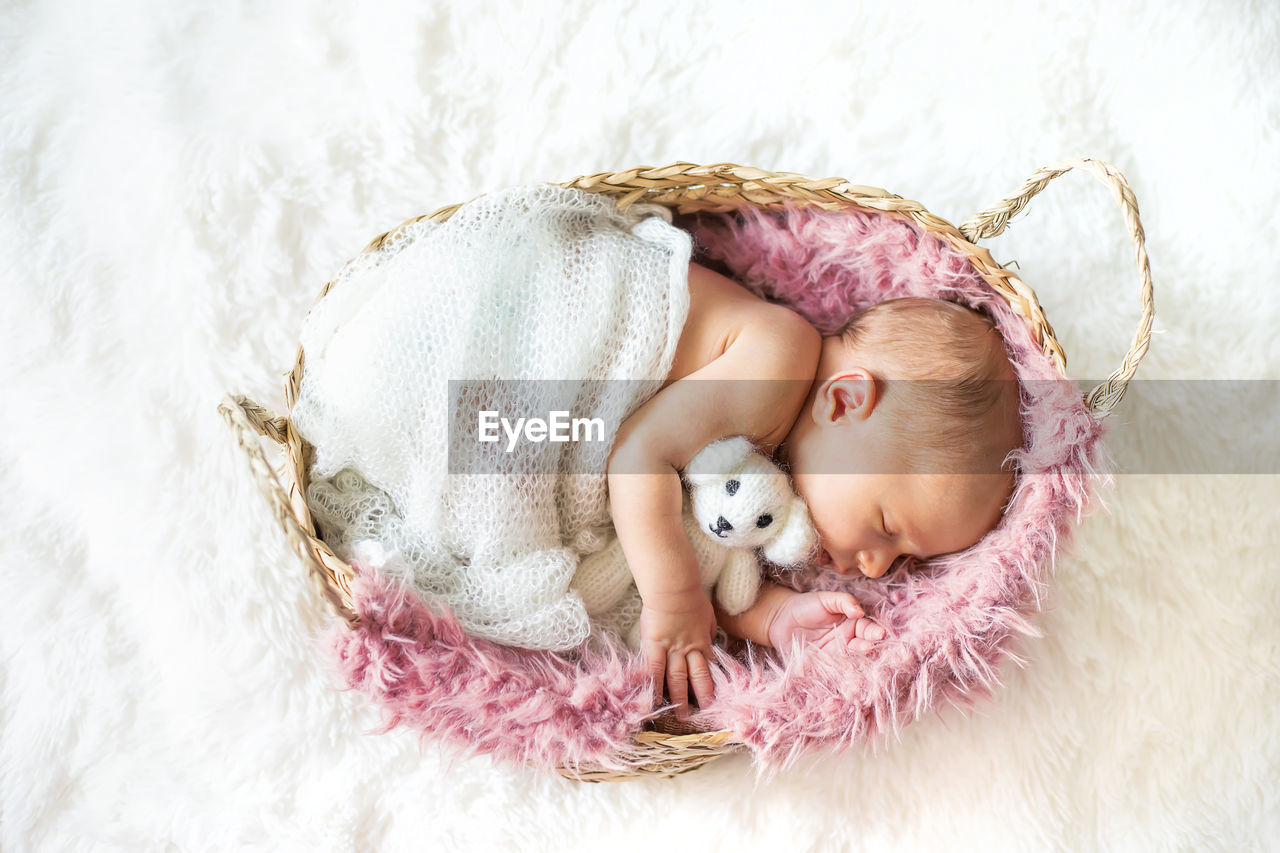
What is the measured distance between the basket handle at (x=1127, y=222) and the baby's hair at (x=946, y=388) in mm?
118

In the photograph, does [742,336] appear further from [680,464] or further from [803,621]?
[803,621]

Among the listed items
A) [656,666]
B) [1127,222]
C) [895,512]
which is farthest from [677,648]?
[1127,222]

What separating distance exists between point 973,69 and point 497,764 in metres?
1.41

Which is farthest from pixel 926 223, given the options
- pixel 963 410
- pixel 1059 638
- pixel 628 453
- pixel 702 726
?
pixel 702 726

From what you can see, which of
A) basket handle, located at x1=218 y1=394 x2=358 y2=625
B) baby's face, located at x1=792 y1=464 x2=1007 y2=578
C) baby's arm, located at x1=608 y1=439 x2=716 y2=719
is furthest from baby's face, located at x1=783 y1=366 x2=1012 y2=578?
basket handle, located at x1=218 y1=394 x2=358 y2=625

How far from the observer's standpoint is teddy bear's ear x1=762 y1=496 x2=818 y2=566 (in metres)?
1.30

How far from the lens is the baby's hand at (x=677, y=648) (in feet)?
4.11

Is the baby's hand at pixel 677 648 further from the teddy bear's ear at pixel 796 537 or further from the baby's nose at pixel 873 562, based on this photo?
the baby's nose at pixel 873 562

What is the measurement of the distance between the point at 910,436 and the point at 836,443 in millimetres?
107

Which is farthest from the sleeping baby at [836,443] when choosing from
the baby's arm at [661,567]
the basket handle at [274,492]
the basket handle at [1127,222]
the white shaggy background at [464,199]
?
the basket handle at [274,492]

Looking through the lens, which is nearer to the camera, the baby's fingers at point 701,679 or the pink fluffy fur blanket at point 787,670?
the pink fluffy fur blanket at point 787,670

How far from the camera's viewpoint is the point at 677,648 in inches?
49.9

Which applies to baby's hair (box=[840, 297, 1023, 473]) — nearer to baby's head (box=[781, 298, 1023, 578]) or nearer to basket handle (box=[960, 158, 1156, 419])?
baby's head (box=[781, 298, 1023, 578])

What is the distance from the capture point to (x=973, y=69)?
1582mm
